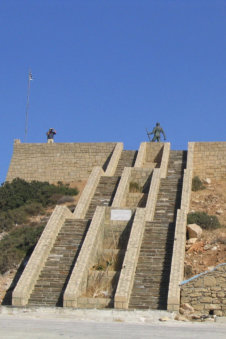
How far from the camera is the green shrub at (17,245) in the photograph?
17094 mm

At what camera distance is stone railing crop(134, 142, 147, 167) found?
955 inches

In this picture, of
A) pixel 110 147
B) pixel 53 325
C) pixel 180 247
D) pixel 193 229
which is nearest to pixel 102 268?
pixel 180 247

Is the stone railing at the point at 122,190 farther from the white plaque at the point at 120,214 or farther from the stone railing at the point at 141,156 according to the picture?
the stone railing at the point at 141,156

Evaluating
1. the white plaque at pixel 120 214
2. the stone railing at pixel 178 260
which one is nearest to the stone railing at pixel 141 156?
the stone railing at pixel 178 260

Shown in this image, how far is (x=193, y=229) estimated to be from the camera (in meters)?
17.4

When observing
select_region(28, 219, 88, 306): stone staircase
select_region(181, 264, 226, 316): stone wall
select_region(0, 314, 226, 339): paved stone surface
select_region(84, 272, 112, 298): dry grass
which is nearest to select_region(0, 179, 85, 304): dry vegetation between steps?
select_region(28, 219, 88, 306): stone staircase

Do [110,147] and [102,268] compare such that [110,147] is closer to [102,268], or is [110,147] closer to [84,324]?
[102,268]

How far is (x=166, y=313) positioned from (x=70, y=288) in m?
2.54

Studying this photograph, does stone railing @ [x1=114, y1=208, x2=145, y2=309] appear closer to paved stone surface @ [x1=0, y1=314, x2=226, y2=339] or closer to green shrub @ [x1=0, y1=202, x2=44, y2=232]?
paved stone surface @ [x1=0, y1=314, x2=226, y2=339]

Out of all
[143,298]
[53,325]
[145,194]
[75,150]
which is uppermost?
[75,150]

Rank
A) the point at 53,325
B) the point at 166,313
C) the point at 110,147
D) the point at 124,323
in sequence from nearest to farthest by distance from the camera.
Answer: the point at 53,325 < the point at 124,323 < the point at 166,313 < the point at 110,147

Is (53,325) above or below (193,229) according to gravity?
below

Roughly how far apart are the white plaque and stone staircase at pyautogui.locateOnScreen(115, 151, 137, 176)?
21.3ft

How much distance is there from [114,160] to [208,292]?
1172cm
